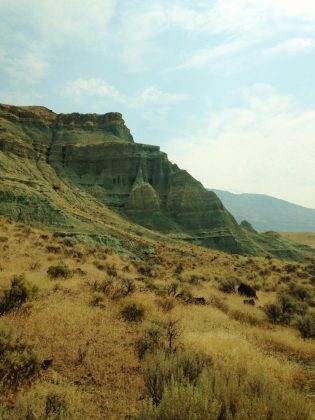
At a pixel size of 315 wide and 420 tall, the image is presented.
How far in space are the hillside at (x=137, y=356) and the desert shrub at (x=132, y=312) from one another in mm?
34

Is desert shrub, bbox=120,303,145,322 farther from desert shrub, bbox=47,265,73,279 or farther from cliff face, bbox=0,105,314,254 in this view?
cliff face, bbox=0,105,314,254

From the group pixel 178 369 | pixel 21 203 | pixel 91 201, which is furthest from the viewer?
pixel 91 201

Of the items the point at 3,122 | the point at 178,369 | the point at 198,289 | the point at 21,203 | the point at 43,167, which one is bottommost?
the point at 198,289

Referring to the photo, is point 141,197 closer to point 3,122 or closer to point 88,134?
point 88,134

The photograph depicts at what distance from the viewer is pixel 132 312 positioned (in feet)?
36.4

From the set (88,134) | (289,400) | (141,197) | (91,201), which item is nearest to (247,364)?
(289,400)

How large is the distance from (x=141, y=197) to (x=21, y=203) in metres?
38.7

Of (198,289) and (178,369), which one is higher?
(178,369)

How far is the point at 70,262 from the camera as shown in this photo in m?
20.7

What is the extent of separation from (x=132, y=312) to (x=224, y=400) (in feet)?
21.5

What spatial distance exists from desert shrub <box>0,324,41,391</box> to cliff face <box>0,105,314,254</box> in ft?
191

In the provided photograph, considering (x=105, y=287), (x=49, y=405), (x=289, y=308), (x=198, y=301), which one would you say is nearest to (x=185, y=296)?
(x=198, y=301)

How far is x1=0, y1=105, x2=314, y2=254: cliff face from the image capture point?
7288cm

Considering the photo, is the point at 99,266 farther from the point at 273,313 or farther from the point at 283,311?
the point at 283,311
